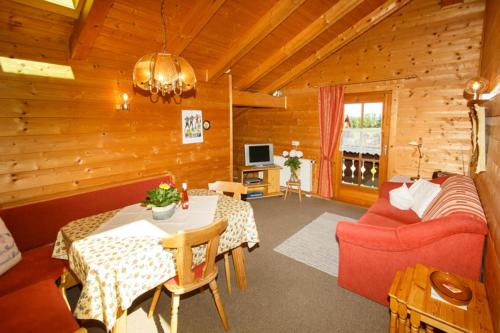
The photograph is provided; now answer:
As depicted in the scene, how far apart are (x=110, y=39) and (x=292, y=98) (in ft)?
Result: 12.0

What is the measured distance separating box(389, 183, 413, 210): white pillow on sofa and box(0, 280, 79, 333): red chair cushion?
11.1ft

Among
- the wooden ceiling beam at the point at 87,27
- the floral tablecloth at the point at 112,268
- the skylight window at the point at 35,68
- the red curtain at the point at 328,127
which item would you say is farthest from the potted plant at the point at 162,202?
the red curtain at the point at 328,127

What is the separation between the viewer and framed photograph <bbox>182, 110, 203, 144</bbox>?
4.13 meters

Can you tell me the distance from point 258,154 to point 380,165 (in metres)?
2.37

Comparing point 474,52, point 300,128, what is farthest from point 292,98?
point 474,52

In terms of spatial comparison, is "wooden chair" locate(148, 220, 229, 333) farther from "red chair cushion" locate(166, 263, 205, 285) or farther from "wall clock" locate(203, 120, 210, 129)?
"wall clock" locate(203, 120, 210, 129)

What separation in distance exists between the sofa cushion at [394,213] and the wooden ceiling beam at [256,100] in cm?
301

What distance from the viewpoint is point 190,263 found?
1.71 metres

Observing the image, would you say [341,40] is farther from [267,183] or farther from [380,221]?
[380,221]

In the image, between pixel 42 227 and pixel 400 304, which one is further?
pixel 42 227

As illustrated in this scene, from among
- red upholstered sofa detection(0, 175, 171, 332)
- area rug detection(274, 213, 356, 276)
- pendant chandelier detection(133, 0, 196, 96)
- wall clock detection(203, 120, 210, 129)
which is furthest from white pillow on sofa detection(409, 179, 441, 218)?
red upholstered sofa detection(0, 175, 171, 332)

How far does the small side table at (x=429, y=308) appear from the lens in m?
1.33

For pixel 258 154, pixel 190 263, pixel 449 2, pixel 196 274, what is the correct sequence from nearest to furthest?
pixel 190 263 → pixel 196 274 → pixel 449 2 → pixel 258 154

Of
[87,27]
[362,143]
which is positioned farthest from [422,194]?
[87,27]
